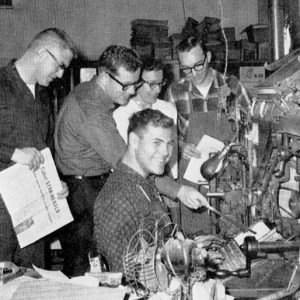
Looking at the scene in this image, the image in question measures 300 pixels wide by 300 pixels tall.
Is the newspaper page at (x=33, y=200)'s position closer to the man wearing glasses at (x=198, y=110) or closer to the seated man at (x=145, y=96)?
the seated man at (x=145, y=96)

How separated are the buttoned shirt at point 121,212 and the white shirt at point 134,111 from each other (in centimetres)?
131

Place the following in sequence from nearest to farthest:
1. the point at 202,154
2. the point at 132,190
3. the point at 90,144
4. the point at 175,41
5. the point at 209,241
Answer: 1. the point at 209,241
2. the point at 132,190
3. the point at 90,144
4. the point at 202,154
5. the point at 175,41

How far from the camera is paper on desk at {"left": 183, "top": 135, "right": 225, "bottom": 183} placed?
314 centimetres

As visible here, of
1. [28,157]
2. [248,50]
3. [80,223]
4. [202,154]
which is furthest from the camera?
[248,50]

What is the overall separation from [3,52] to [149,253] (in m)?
4.56

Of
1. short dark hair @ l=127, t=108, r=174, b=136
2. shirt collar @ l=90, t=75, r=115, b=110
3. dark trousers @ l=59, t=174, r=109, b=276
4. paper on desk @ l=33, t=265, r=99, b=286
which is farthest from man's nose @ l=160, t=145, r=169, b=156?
dark trousers @ l=59, t=174, r=109, b=276

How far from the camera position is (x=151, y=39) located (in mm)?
4930

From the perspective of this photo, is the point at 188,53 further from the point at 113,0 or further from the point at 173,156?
the point at 113,0

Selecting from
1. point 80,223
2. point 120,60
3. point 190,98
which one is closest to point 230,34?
point 190,98

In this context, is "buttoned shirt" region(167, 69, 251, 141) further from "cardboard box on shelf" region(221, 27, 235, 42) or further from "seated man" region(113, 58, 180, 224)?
"cardboard box on shelf" region(221, 27, 235, 42)

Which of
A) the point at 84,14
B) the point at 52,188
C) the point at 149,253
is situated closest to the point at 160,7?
the point at 84,14

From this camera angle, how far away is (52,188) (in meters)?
2.57

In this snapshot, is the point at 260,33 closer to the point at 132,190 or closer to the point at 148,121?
the point at 148,121

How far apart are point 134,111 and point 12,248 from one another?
4.58 ft
